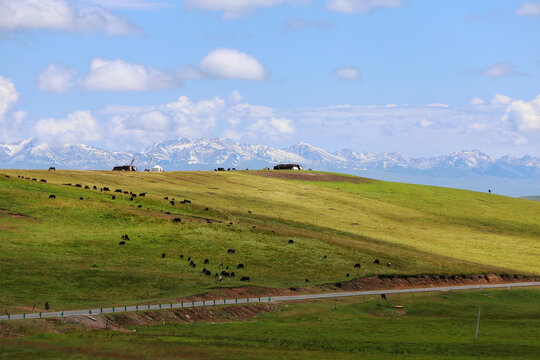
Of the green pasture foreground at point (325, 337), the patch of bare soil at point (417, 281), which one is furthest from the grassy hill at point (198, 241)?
the green pasture foreground at point (325, 337)

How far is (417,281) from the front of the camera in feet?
366

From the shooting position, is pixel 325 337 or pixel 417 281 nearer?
pixel 325 337

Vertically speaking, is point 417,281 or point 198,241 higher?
point 198,241

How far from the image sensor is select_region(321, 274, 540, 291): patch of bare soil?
104188mm

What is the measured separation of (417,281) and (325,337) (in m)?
44.7

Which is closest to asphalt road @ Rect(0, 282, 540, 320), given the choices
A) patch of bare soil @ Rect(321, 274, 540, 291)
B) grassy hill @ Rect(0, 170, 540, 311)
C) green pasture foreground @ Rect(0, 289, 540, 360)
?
patch of bare soil @ Rect(321, 274, 540, 291)

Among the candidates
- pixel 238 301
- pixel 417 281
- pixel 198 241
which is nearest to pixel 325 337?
pixel 238 301

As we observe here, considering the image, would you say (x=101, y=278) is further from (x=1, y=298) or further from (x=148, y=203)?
(x=148, y=203)

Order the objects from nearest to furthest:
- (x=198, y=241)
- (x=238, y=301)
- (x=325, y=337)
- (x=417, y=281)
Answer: (x=325, y=337) → (x=238, y=301) → (x=417, y=281) → (x=198, y=241)

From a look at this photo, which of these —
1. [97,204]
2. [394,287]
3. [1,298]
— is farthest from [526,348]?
[97,204]

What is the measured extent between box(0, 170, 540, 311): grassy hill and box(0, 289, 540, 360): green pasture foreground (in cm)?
1285

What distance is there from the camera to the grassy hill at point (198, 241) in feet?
291

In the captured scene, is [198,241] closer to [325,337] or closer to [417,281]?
[417,281]

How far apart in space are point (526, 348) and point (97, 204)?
8674 cm
